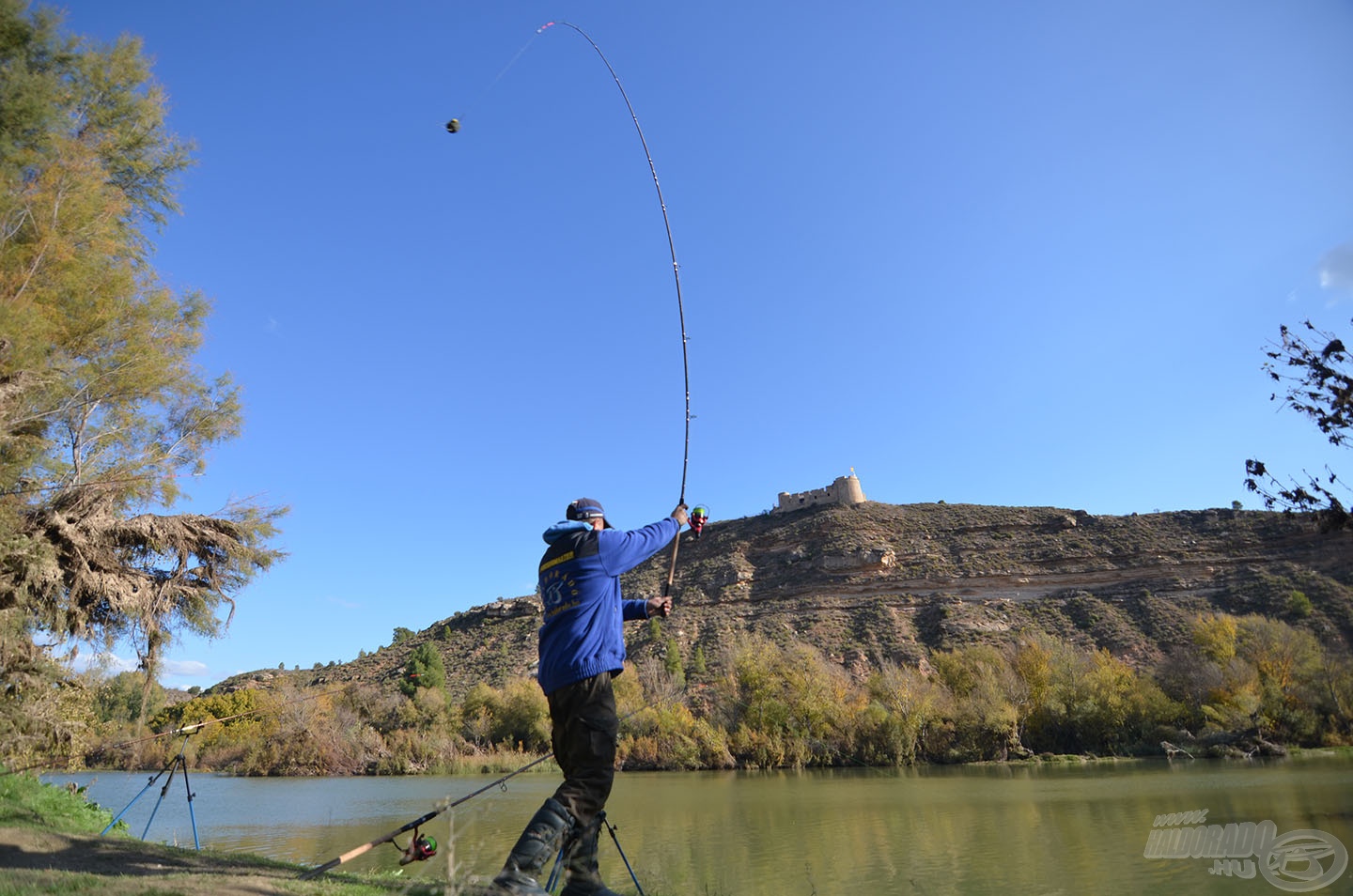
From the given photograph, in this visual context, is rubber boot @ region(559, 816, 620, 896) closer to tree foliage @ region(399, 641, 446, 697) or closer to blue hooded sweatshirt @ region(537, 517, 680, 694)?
blue hooded sweatshirt @ region(537, 517, 680, 694)

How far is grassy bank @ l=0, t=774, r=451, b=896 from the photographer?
395 centimetres

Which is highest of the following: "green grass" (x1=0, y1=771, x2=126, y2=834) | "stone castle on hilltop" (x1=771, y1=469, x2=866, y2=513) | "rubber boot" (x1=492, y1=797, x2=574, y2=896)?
"stone castle on hilltop" (x1=771, y1=469, x2=866, y2=513)

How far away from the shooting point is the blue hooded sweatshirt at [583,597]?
4.19 m

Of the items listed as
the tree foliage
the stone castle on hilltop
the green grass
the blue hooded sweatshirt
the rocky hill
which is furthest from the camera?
the stone castle on hilltop

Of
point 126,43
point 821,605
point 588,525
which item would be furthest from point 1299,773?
point 821,605

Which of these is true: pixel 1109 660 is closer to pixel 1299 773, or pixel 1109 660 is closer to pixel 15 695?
pixel 1299 773

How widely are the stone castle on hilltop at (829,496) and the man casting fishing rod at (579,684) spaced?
78105 millimetres

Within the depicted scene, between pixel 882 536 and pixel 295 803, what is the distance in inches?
2251

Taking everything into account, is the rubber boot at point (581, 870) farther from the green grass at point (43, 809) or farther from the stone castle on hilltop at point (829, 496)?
the stone castle on hilltop at point (829, 496)

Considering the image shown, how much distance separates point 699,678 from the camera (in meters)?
45.4

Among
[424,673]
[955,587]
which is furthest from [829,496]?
[424,673]

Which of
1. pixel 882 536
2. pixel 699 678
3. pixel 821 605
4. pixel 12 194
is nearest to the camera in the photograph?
pixel 12 194

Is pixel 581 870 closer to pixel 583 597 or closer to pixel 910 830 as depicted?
pixel 583 597

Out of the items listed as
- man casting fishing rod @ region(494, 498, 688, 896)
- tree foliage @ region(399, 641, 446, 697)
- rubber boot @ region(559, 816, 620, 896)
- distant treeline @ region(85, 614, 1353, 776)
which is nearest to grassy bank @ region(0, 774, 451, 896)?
man casting fishing rod @ region(494, 498, 688, 896)
